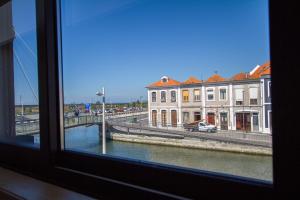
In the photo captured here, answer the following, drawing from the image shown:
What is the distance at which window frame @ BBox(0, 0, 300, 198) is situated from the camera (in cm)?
58

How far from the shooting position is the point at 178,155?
0.94 meters

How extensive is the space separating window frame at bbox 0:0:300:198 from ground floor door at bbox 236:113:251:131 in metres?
0.18

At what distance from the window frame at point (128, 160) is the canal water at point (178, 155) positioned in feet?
0.14

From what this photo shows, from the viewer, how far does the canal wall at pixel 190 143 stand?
0.76 m

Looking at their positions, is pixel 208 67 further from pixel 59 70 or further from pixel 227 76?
pixel 59 70

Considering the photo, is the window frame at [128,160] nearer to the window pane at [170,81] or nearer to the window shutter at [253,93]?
the window pane at [170,81]

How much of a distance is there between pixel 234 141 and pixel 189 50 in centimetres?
39

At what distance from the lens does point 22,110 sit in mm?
1644

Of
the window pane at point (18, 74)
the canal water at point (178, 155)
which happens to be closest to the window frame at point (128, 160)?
the canal water at point (178, 155)

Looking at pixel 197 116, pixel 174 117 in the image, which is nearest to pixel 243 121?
pixel 197 116

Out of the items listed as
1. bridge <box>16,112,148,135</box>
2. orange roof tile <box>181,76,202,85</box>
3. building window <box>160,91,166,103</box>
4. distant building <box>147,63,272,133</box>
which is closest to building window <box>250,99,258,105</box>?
distant building <box>147,63,272,133</box>

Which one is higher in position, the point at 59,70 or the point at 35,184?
the point at 59,70

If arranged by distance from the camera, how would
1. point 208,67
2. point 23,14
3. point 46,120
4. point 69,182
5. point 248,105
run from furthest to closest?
point 23,14 → point 46,120 → point 69,182 → point 208,67 → point 248,105

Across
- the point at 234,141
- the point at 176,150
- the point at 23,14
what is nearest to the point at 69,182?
the point at 176,150
